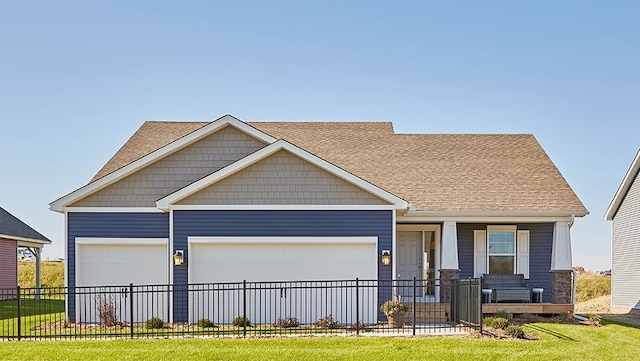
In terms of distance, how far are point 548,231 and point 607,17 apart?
630cm

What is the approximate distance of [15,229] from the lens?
107 ft

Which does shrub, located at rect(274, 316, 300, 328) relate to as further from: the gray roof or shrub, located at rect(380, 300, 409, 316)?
the gray roof

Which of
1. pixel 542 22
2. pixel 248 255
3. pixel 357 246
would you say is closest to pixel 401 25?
pixel 542 22

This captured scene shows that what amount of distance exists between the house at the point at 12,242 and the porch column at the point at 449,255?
19079mm

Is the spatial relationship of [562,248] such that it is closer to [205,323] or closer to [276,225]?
[276,225]

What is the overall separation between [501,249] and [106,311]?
11.3 m

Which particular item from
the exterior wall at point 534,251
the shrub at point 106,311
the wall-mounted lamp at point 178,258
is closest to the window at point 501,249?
the exterior wall at point 534,251

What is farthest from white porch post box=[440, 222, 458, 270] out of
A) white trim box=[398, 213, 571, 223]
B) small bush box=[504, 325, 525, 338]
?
small bush box=[504, 325, 525, 338]

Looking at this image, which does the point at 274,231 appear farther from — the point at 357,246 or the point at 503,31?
the point at 503,31

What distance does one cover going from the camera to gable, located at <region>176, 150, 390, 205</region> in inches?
730

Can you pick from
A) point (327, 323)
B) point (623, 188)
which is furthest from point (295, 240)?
point (623, 188)

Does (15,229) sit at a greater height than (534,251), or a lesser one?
greater

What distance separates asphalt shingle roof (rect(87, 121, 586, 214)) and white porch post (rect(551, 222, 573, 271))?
55 cm

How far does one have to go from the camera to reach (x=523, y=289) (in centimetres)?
1994
